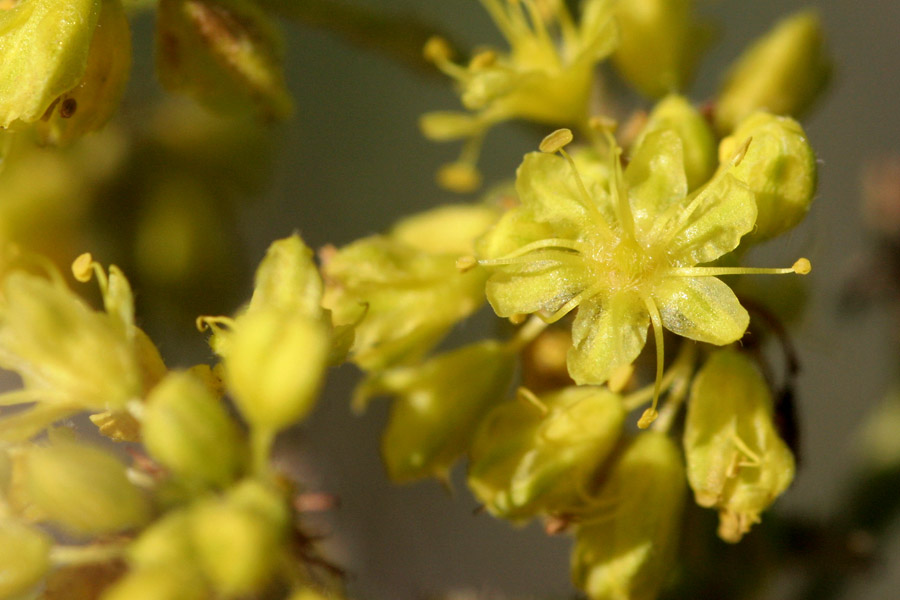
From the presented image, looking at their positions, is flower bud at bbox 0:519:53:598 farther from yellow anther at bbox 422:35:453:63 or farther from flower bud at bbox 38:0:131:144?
yellow anther at bbox 422:35:453:63

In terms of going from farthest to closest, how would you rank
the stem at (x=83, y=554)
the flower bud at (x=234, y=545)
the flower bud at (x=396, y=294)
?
1. the flower bud at (x=396, y=294)
2. the stem at (x=83, y=554)
3. the flower bud at (x=234, y=545)

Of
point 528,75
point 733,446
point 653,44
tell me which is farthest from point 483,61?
point 733,446

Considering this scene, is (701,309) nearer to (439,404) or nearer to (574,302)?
(574,302)

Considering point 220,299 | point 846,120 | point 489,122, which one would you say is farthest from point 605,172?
point 846,120

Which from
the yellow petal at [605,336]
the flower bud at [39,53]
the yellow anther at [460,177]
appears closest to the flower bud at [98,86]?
the flower bud at [39,53]

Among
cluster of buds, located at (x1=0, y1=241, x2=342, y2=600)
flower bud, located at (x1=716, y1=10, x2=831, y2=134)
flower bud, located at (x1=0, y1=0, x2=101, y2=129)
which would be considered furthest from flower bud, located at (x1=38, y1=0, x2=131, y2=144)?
flower bud, located at (x1=716, y1=10, x2=831, y2=134)

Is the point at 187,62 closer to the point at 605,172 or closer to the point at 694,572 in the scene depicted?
the point at 605,172

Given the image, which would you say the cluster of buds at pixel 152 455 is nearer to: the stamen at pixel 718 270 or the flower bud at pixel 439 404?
the flower bud at pixel 439 404
